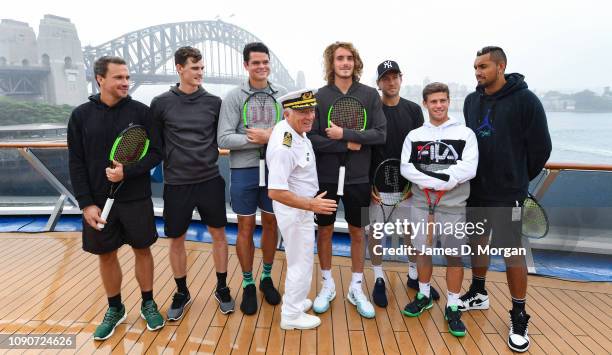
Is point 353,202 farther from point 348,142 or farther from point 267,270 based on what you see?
point 267,270

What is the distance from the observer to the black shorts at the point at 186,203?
298 centimetres

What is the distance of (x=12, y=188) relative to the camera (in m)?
7.98

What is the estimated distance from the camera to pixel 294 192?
2711 millimetres

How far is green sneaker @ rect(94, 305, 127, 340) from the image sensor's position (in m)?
2.82

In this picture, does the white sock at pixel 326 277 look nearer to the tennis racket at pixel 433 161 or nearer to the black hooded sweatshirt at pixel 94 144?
the tennis racket at pixel 433 161

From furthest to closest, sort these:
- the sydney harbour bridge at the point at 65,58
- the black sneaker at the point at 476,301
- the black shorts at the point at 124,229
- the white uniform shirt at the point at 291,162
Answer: the sydney harbour bridge at the point at 65,58, the black sneaker at the point at 476,301, the black shorts at the point at 124,229, the white uniform shirt at the point at 291,162

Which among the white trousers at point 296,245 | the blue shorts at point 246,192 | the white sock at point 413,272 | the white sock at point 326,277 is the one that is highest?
the blue shorts at point 246,192

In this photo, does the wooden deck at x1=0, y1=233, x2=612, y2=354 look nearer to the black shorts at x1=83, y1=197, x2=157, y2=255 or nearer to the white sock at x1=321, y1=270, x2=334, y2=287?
the white sock at x1=321, y1=270, x2=334, y2=287

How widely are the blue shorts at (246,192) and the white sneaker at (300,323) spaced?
2.77ft

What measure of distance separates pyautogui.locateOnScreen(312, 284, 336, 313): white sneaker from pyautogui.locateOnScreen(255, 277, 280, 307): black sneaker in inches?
13.0

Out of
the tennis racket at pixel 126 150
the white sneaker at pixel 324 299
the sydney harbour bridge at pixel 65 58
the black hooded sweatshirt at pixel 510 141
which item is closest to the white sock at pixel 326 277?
the white sneaker at pixel 324 299

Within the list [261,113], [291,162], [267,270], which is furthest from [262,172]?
[267,270]

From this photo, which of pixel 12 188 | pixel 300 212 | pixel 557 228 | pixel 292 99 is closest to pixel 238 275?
pixel 300 212

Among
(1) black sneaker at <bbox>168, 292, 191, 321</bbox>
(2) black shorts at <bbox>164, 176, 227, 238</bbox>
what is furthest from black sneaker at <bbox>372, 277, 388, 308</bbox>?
(1) black sneaker at <bbox>168, 292, 191, 321</bbox>
